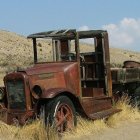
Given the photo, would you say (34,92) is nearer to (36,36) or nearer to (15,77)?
(15,77)

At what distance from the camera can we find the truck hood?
11.3 m

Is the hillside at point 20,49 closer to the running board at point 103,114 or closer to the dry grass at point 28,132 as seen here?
the running board at point 103,114

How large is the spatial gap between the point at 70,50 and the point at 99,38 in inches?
40.7

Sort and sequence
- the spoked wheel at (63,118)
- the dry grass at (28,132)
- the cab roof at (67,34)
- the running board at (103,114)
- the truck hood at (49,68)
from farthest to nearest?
the cab roof at (67,34), the running board at (103,114), the truck hood at (49,68), the spoked wheel at (63,118), the dry grass at (28,132)

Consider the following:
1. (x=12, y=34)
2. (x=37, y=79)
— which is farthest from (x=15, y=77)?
(x=12, y=34)

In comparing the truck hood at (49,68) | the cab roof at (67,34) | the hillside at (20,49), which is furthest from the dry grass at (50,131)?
the hillside at (20,49)

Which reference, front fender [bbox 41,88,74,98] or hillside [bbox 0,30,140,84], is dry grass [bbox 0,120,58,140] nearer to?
front fender [bbox 41,88,74,98]

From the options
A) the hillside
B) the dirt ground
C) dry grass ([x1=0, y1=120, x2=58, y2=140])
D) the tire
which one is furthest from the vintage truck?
the hillside

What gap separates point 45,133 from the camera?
10156 mm

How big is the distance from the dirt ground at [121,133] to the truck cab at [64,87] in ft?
1.75

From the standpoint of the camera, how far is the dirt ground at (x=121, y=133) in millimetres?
10695

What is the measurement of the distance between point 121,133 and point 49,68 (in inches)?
84.8

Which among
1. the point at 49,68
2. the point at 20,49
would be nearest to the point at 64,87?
the point at 49,68

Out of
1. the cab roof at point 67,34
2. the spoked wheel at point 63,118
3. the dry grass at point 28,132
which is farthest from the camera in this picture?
the cab roof at point 67,34
